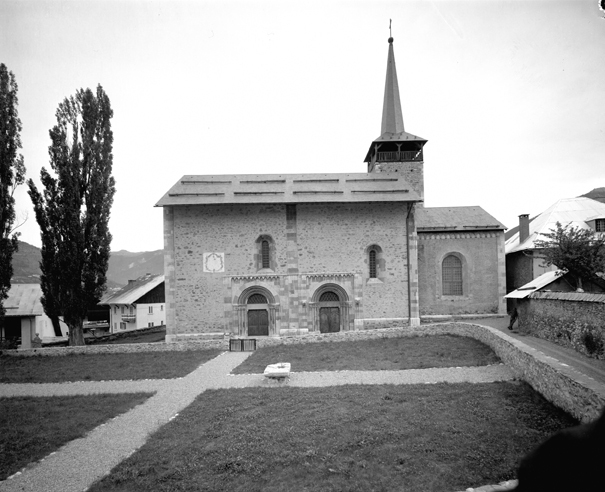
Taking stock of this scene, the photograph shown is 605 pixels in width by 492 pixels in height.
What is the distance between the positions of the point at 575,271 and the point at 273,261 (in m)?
16.0

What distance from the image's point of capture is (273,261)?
23.4 m

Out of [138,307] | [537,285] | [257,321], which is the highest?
[537,285]

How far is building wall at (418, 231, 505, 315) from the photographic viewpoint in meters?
25.7

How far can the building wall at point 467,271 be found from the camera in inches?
1011

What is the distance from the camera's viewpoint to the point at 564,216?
2802 centimetres

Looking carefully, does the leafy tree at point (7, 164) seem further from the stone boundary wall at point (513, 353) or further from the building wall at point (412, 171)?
the building wall at point (412, 171)

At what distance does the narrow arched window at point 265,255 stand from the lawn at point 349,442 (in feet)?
45.3

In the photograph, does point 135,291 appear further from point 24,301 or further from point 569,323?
point 569,323

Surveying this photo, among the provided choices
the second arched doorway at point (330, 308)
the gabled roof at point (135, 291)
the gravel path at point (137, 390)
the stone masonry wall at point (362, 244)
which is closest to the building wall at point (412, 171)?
the stone masonry wall at point (362, 244)

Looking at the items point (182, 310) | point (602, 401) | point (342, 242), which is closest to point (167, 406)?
point (602, 401)

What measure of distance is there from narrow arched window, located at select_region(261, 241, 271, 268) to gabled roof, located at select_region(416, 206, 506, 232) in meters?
10.8

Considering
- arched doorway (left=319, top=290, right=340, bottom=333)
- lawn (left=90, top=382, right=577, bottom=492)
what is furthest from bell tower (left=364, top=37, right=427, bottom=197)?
lawn (left=90, top=382, right=577, bottom=492)

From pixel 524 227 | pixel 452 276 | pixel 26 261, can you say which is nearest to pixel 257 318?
pixel 452 276

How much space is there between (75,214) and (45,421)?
15.6 meters
